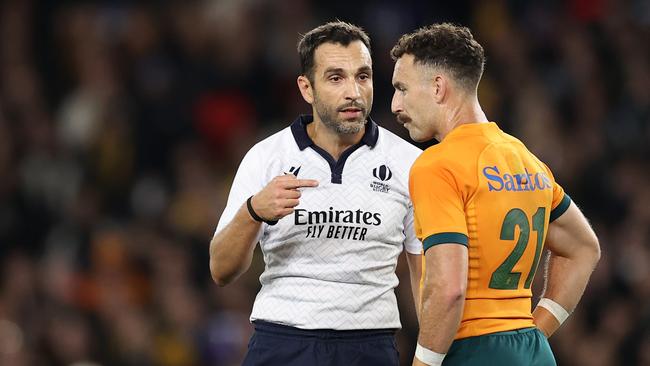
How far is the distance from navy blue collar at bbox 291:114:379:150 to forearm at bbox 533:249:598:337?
925mm

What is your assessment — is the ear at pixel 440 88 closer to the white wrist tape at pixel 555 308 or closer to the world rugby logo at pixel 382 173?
the world rugby logo at pixel 382 173

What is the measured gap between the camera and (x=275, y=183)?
463 centimetres

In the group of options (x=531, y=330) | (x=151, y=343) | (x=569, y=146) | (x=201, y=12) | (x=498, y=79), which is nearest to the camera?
(x=531, y=330)

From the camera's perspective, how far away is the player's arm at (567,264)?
477 cm

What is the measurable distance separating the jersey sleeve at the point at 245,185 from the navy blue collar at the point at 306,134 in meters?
0.19

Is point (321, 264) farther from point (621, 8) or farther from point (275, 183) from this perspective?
point (621, 8)

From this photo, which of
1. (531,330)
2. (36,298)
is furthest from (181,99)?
(531,330)

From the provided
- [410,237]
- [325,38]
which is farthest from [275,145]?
[410,237]

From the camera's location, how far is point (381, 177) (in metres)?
5.09

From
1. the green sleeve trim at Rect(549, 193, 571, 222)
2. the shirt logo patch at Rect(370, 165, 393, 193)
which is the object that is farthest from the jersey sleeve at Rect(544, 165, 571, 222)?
the shirt logo patch at Rect(370, 165, 393, 193)

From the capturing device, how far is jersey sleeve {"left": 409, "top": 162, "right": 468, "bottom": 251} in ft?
13.8

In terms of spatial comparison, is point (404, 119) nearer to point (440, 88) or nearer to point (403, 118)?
point (403, 118)

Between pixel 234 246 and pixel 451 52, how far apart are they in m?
1.15

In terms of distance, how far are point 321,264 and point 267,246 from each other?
0.24 metres
